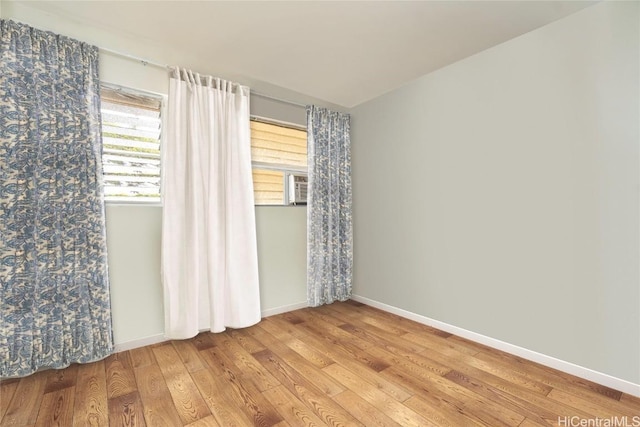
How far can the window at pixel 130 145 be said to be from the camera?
2230 mm

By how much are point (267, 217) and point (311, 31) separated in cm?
178

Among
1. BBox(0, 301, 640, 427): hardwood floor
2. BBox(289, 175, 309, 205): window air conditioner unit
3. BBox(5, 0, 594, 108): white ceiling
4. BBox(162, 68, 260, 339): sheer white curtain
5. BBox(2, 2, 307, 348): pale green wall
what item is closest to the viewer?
BBox(0, 301, 640, 427): hardwood floor

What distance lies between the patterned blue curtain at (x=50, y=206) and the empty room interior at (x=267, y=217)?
0.04ft

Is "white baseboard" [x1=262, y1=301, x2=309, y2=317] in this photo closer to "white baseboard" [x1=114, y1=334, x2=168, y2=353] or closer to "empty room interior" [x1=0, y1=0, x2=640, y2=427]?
"empty room interior" [x1=0, y1=0, x2=640, y2=427]

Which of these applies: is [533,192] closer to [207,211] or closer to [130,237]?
[207,211]

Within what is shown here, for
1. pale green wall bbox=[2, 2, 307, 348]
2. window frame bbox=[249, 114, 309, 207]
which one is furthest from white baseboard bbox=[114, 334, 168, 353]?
window frame bbox=[249, 114, 309, 207]

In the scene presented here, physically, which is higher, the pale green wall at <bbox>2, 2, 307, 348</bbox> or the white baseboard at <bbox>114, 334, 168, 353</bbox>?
the pale green wall at <bbox>2, 2, 307, 348</bbox>

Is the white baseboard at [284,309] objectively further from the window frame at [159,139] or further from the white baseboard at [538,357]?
the window frame at [159,139]

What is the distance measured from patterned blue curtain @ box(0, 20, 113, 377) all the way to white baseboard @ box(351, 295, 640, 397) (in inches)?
109

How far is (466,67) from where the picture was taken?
2412 millimetres

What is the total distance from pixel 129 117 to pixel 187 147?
0.52m

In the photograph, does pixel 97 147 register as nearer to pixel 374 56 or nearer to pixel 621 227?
pixel 374 56

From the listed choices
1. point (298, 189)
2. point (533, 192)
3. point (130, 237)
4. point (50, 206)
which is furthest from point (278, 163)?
point (533, 192)

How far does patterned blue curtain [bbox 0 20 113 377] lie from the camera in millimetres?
1764
